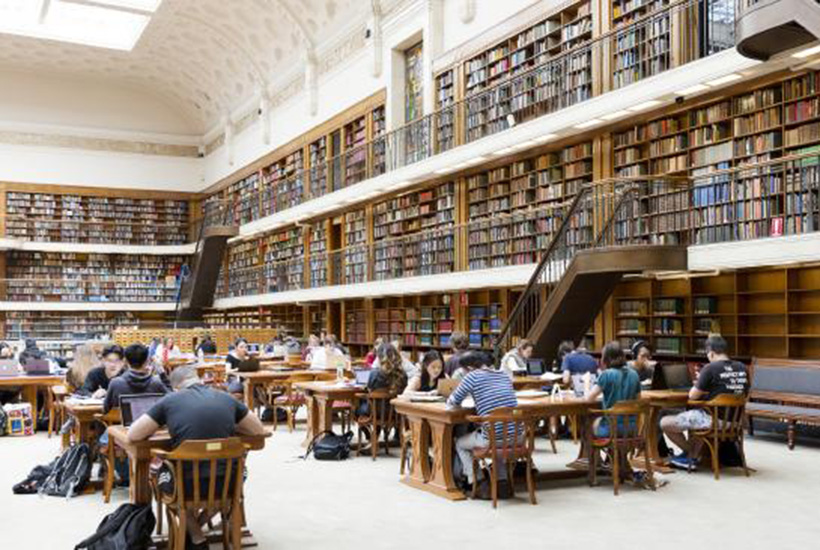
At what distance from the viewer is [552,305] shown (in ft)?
Result: 33.6

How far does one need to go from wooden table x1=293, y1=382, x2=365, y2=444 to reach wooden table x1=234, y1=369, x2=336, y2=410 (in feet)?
4.18

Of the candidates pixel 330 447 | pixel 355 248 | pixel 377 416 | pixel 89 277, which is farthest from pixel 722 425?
pixel 89 277

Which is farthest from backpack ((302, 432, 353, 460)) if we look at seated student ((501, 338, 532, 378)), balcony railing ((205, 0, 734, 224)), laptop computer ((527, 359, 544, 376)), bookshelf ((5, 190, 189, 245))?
bookshelf ((5, 190, 189, 245))

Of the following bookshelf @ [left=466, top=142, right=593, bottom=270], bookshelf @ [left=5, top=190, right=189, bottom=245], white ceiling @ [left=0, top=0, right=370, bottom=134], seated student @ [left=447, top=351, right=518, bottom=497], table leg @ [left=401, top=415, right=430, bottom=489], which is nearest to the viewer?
seated student @ [left=447, top=351, right=518, bottom=497]

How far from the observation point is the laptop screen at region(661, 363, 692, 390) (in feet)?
24.8

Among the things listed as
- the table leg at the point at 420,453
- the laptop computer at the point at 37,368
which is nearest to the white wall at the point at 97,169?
the laptop computer at the point at 37,368

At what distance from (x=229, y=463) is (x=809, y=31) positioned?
5.38 m

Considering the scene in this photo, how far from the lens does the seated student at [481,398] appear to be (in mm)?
5879

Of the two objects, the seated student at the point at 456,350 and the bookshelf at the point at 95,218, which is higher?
the bookshelf at the point at 95,218

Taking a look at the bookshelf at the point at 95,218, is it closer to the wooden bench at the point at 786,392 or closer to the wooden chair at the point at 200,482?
the wooden bench at the point at 786,392

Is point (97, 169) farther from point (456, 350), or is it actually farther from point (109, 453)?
point (109, 453)

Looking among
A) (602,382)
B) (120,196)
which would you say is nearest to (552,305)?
(602,382)

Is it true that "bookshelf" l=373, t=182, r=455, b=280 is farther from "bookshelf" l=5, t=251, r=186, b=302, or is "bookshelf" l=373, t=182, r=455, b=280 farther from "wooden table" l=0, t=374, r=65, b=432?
"bookshelf" l=5, t=251, r=186, b=302

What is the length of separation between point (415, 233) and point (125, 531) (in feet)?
36.7
